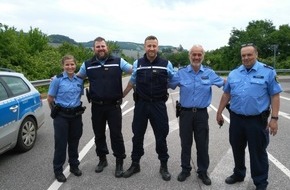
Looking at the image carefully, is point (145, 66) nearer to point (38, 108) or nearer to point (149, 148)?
point (149, 148)

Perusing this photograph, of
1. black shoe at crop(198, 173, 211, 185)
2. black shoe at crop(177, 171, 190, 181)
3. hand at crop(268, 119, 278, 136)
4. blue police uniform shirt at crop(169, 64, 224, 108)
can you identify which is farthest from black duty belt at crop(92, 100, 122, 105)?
hand at crop(268, 119, 278, 136)

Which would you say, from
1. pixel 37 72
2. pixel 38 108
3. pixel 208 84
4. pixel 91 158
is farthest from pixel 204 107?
pixel 37 72

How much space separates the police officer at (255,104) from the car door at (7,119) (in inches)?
142

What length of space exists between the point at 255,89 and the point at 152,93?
4.76 feet

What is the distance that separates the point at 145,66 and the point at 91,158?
209 cm

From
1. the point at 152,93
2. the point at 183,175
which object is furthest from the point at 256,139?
the point at 152,93

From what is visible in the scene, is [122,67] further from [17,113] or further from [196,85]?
[17,113]

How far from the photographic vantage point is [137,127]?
5.07 meters

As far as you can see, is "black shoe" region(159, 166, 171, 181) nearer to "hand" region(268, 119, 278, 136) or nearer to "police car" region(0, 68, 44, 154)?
"hand" region(268, 119, 278, 136)

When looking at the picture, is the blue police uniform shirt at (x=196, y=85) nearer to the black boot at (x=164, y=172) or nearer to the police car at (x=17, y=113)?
the black boot at (x=164, y=172)

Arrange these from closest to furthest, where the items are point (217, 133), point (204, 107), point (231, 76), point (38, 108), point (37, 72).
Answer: point (231, 76), point (204, 107), point (38, 108), point (217, 133), point (37, 72)

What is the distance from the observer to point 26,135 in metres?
6.31

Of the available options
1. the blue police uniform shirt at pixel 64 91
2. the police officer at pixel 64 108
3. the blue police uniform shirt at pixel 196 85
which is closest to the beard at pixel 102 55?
the police officer at pixel 64 108

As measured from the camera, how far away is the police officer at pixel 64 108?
4977 mm
